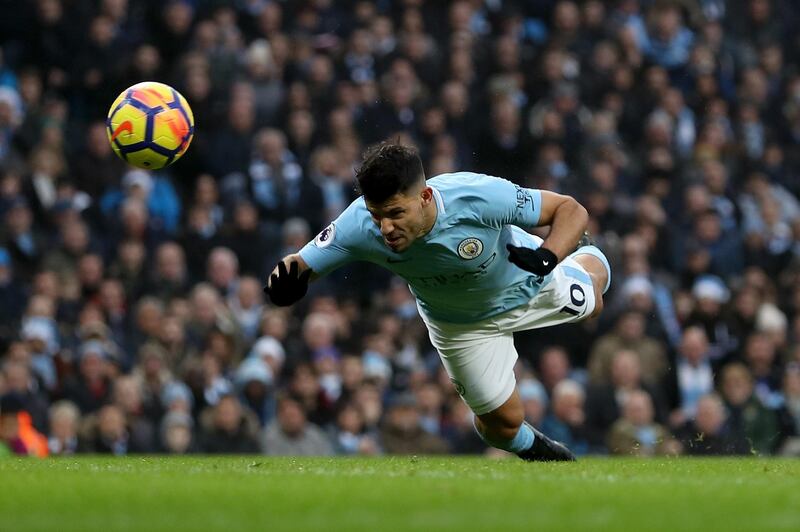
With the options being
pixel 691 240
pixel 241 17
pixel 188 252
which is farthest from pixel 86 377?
pixel 691 240

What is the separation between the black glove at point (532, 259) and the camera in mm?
6805

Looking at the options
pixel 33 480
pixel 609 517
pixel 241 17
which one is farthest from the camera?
pixel 241 17

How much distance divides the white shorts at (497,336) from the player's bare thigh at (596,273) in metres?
0.05

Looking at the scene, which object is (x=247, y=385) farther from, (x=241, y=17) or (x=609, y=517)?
(x=609, y=517)

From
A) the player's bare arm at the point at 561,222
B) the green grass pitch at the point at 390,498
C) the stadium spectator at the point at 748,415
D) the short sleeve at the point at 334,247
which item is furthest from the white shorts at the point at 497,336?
the stadium spectator at the point at 748,415

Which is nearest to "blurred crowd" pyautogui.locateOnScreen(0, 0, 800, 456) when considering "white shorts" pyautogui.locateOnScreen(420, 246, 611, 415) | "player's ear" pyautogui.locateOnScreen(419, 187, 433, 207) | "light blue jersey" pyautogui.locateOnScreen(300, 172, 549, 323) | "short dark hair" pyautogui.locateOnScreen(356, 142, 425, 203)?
"white shorts" pyautogui.locateOnScreen(420, 246, 611, 415)

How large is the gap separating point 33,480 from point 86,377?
5.13m

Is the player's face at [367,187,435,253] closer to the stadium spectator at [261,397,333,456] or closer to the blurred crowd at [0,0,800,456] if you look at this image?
the stadium spectator at [261,397,333,456]

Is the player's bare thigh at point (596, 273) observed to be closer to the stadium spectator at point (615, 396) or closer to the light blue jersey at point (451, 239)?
the light blue jersey at point (451, 239)

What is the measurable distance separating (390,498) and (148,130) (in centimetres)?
350

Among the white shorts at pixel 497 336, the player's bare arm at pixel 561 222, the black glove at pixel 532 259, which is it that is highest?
the player's bare arm at pixel 561 222

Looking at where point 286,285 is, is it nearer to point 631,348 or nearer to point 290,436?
point 290,436

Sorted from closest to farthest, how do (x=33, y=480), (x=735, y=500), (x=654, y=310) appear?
(x=735, y=500)
(x=33, y=480)
(x=654, y=310)

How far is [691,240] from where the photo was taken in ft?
47.5
